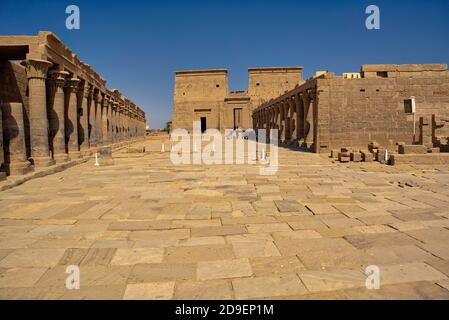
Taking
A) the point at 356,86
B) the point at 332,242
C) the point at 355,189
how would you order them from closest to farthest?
the point at 332,242
the point at 355,189
the point at 356,86

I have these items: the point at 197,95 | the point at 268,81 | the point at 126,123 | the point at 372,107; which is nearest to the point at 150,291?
the point at 372,107

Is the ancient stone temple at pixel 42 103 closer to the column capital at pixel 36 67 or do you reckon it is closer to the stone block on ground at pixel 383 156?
the column capital at pixel 36 67

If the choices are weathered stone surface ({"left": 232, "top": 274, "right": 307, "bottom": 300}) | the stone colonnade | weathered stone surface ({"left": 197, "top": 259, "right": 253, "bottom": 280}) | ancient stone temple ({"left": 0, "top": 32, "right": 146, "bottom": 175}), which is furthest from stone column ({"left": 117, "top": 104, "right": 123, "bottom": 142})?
weathered stone surface ({"left": 232, "top": 274, "right": 307, "bottom": 300})

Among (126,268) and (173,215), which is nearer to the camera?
→ (126,268)

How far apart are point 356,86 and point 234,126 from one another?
80.0 ft

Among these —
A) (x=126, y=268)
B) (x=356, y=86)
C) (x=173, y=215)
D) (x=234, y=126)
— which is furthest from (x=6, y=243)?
(x=234, y=126)

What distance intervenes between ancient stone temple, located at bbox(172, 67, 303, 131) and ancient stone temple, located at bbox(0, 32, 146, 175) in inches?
931

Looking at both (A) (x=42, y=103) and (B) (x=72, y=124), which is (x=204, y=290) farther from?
(B) (x=72, y=124)

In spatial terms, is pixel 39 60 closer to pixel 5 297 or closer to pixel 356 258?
pixel 5 297

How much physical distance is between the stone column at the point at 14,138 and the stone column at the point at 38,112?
5.11 feet

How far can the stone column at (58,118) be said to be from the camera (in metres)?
11.7

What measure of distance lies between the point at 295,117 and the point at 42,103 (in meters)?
16.9

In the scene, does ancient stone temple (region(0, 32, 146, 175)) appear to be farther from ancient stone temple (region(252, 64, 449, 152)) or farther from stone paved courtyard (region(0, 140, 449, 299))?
ancient stone temple (region(252, 64, 449, 152))

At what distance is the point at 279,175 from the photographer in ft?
28.1
